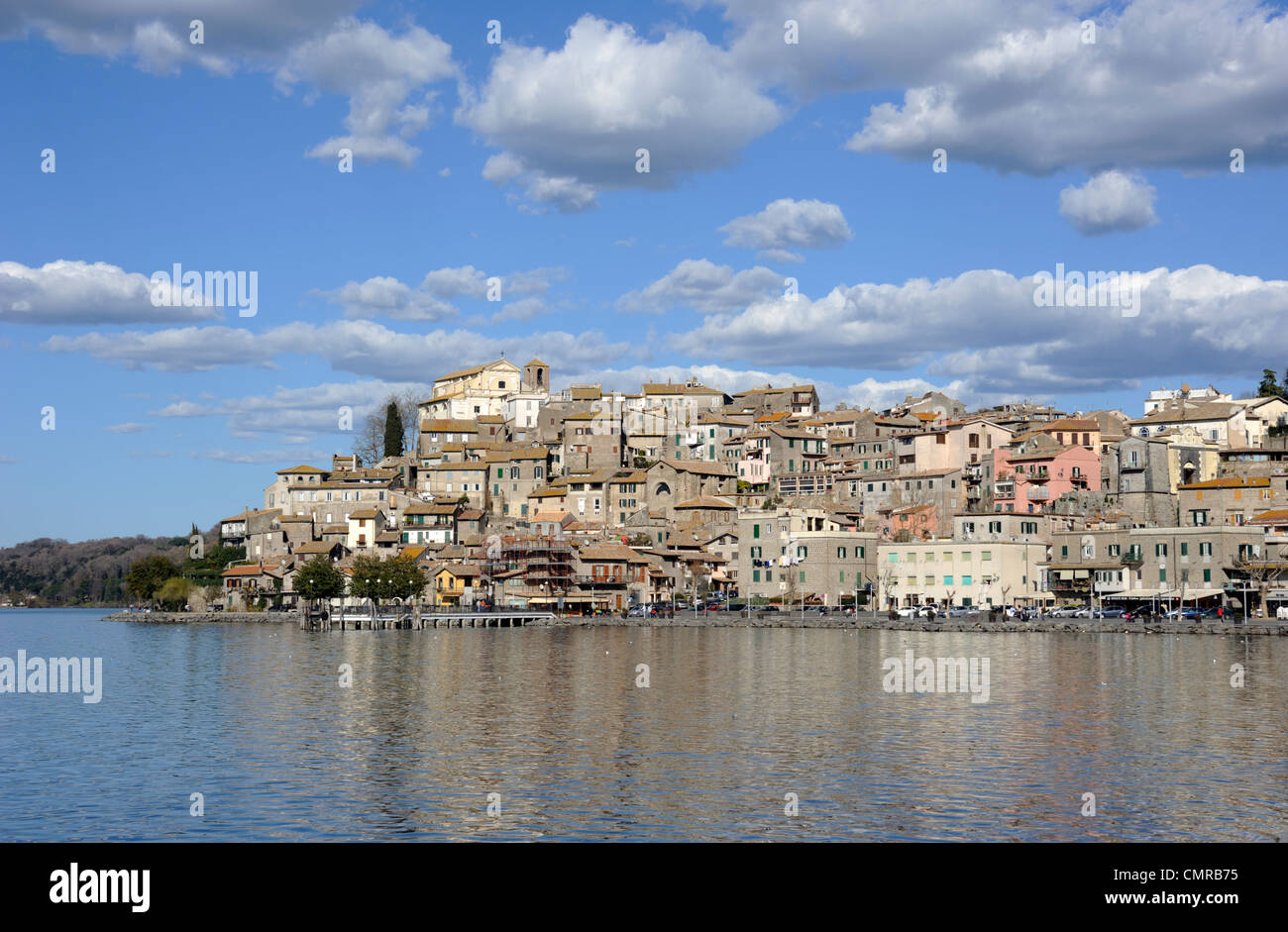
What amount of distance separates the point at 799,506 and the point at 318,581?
4475 centimetres

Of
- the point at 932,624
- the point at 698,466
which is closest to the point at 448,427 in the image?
the point at 698,466

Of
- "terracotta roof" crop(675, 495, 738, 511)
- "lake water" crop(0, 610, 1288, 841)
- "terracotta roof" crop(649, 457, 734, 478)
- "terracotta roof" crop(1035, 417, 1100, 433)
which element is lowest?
"lake water" crop(0, 610, 1288, 841)

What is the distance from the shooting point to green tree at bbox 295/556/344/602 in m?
114

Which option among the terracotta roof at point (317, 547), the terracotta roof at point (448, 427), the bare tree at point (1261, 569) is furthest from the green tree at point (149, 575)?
the bare tree at point (1261, 569)

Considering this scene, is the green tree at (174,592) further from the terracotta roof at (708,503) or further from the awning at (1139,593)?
the awning at (1139,593)

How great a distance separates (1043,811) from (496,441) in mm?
124246

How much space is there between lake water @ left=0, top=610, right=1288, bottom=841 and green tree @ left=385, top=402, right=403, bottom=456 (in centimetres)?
9281

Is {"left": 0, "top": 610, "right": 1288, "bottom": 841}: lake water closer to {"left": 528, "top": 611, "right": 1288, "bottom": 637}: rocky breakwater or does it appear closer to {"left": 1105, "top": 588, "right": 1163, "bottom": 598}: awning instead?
{"left": 528, "top": 611, "right": 1288, "bottom": 637}: rocky breakwater

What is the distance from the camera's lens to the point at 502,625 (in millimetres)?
107812

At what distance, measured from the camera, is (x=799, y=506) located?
11931 cm

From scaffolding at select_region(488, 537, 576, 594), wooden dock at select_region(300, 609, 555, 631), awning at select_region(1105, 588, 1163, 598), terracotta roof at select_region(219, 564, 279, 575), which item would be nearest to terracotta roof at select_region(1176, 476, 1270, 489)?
awning at select_region(1105, 588, 1163, 598)
